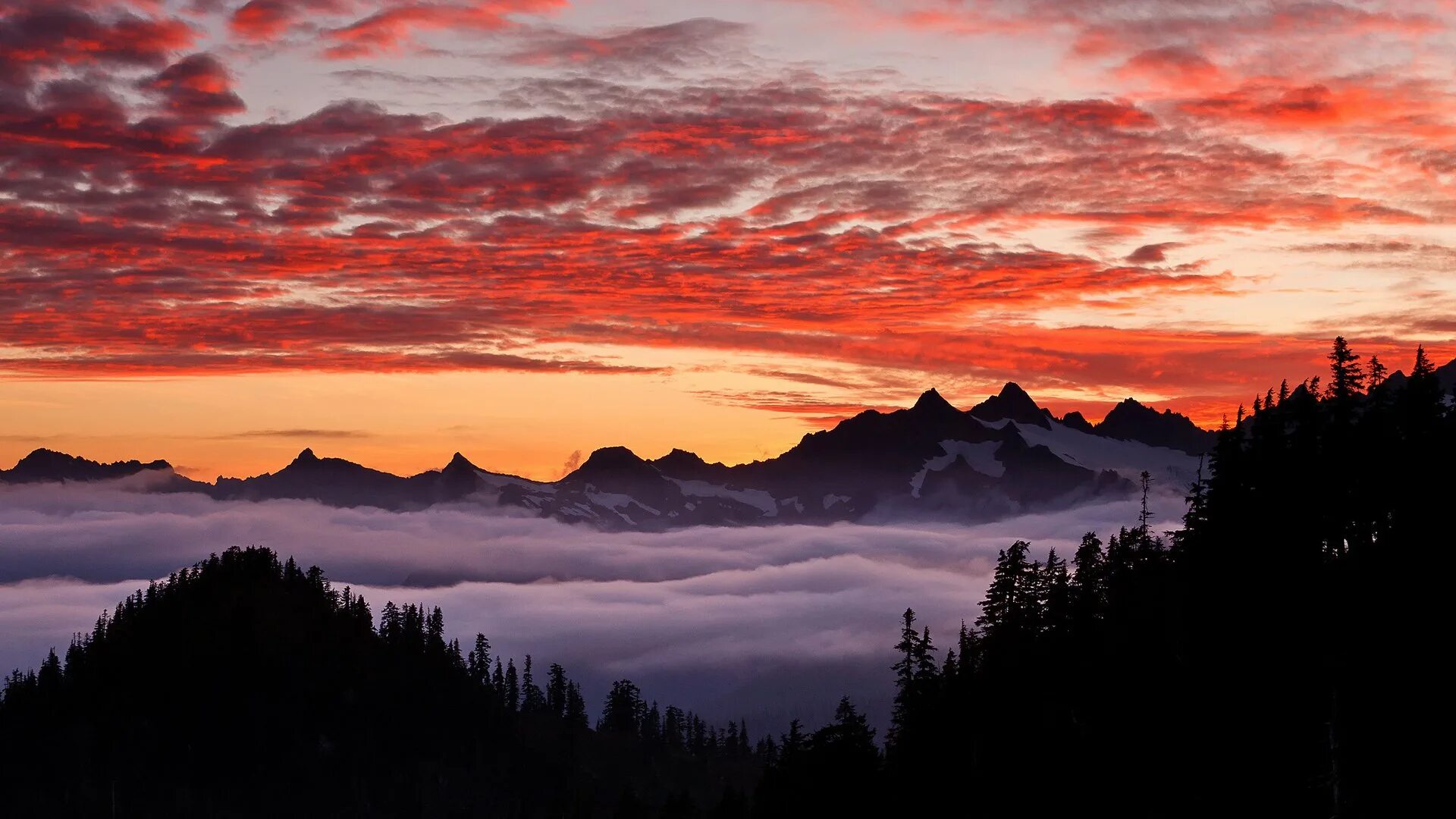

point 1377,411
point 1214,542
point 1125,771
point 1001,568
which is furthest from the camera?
point 1001,568

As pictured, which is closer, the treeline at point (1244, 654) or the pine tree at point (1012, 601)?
the treeline at point (1244, 654)

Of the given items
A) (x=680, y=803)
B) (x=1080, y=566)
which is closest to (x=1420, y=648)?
(x=1080, y=566)

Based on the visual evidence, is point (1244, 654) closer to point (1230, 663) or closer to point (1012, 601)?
point (1230, 663)

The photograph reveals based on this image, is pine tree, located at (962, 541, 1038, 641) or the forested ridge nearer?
the forested ridge

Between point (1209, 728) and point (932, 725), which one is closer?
point (1209, 728)

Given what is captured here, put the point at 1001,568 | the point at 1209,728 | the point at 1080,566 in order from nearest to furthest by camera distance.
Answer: the point at 1209,728 → the point at 1001,568 → the point at 1080,566

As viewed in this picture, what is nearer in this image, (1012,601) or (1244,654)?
(1244,654)

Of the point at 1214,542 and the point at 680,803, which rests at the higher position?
the point at 1214,542

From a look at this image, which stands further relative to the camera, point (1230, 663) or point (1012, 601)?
point (1012, 601)

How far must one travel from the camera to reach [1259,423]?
4459 inches

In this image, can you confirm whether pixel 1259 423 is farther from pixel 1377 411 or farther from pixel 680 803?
pixel 680 803

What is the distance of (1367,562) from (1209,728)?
14.3 meters

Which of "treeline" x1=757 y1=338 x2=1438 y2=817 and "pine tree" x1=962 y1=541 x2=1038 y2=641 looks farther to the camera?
"pine tree" x1=962 y1=541 x2=1038 y2=641

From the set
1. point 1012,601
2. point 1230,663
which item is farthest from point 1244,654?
point 1012,601
